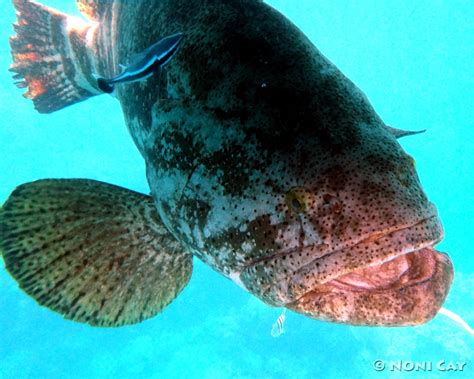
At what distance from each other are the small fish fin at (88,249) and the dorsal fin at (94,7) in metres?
2.65

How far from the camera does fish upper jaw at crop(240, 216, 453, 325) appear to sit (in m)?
2.06

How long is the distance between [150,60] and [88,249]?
1341 mm

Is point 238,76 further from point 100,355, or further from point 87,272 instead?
point 100,355

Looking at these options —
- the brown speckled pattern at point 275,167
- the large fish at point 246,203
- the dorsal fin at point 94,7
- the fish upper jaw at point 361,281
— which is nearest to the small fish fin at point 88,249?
the large fish at point 246,203

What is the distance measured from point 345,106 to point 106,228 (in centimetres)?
180

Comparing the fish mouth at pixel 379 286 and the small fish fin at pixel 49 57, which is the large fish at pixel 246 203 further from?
the small fish fin at pixel 49 57

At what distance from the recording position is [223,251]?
2.52 metres

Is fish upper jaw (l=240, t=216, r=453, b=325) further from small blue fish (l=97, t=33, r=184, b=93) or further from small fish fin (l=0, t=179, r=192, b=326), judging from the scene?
small blue fish (l=97, t=33, r=184, b=93)

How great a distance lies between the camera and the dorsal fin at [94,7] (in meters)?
4.79

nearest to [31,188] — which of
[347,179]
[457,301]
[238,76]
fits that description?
[238,76]

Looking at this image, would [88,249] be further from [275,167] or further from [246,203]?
[275,167]

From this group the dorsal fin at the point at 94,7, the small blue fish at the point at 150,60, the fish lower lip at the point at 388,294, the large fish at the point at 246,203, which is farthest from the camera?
the dorsal fin at the point at 94,7

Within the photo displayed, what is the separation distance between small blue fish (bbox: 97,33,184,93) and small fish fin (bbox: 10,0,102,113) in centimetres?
297

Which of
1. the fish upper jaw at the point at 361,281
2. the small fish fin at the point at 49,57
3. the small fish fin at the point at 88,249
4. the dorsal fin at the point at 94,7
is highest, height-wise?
the fish upper jaw at the point at 361,281
